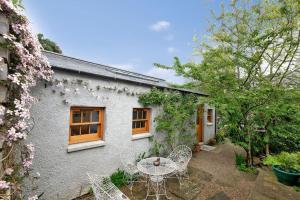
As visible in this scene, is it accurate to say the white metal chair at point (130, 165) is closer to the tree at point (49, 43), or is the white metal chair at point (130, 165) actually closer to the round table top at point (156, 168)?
the round table top at point (156, 168)

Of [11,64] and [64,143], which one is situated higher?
[11,64]

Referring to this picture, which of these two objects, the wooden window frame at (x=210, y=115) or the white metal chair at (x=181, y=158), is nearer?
the white metal chair at (x=181, y=158)

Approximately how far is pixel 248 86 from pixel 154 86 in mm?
4510

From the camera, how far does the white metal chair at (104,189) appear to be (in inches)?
134

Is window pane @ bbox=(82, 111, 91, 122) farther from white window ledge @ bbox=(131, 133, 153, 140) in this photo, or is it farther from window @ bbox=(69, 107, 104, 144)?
white window ledge @ bbox=(131, 133, 153, 140)

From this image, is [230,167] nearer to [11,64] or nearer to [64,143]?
[64,143]

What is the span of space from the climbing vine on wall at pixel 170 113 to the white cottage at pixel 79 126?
2.36 feet

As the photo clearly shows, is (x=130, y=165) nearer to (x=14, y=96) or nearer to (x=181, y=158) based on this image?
(x=181, y=158)

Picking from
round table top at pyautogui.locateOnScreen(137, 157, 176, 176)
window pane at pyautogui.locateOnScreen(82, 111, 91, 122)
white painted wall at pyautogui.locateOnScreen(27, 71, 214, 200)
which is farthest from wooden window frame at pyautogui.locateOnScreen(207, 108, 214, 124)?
window pane at pyautogui.locateOnScreen(82, 111, 91, 122)

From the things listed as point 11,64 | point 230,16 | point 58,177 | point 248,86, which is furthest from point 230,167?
point 11,64

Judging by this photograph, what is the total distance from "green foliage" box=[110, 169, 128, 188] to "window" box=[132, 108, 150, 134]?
158 cm

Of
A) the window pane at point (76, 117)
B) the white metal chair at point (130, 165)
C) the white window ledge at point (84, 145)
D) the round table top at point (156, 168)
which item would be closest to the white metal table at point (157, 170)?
the round table top at point (156, 168)

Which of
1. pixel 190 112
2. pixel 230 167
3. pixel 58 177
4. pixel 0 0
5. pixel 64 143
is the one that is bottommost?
pixel 230 167

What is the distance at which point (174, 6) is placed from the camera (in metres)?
9.45
